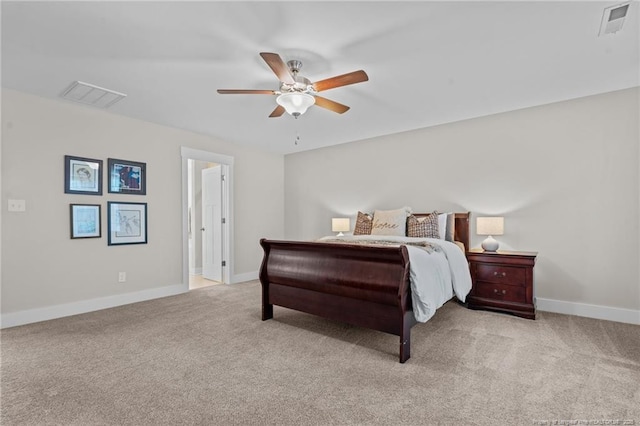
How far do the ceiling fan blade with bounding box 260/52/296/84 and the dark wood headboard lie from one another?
2.90 metres

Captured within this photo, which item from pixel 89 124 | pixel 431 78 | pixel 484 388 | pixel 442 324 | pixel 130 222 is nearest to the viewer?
pixel 484 388

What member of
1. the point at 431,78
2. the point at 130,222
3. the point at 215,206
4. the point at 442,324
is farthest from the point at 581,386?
the point at 215,206

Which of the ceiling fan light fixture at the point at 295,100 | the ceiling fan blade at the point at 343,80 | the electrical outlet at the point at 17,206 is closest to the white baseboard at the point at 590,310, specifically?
the ceiling fan blade at the point at 343,80

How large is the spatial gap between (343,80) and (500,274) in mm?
2813

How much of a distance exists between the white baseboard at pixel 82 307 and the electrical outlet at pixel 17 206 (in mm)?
1066

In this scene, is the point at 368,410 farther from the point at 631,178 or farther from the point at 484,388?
the point at 631,178

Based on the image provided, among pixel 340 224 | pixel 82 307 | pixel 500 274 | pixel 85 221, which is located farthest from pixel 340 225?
pixel 82 307

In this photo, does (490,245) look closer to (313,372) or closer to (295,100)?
(313,372)

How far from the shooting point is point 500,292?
351cm

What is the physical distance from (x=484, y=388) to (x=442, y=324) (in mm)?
1231

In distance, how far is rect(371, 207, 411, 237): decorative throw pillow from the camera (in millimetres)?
4148

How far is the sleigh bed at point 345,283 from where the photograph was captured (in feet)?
7.77

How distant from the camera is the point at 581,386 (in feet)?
6.45

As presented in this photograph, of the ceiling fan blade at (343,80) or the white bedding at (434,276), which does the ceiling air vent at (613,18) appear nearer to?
the ceiling fan blade at (343,80)
